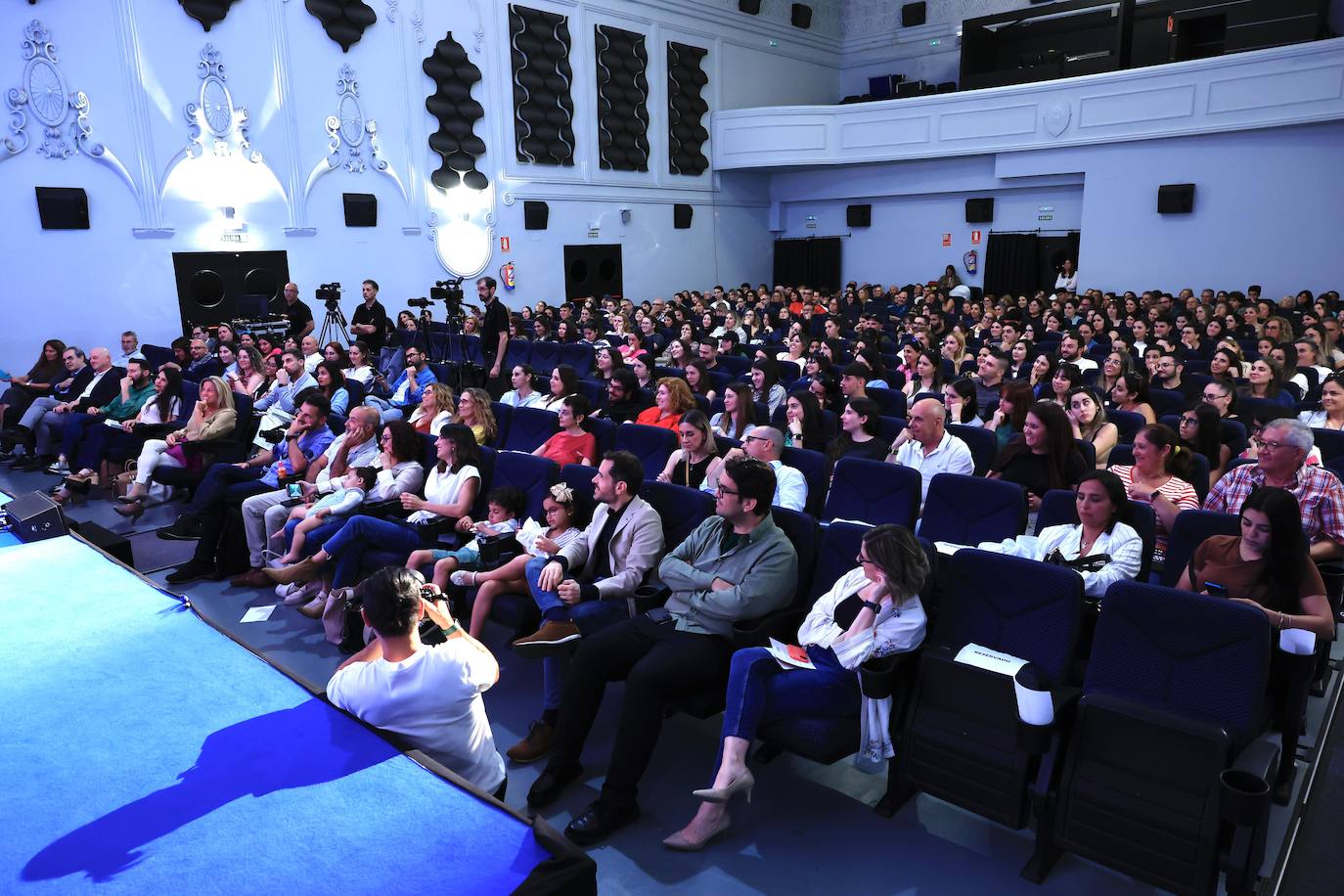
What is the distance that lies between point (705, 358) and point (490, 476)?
3.46 m

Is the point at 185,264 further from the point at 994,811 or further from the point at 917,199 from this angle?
the point at 917,199

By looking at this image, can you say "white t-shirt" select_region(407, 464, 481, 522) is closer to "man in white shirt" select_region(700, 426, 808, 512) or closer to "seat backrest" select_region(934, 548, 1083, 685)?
"man in white shirt" select_region(700, 426, 808, 512)

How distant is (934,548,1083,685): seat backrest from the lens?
2.81 meters

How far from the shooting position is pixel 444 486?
4609 mm

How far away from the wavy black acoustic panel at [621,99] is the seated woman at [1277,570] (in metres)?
14.2

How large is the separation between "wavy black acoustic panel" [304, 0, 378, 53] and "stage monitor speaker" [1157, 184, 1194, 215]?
11965 mm

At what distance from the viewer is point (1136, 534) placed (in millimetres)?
3301

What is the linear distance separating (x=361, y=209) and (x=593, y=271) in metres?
4.46

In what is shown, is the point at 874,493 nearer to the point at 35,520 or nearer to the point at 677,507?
the point at 677,507

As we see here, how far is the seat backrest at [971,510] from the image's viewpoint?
383cm

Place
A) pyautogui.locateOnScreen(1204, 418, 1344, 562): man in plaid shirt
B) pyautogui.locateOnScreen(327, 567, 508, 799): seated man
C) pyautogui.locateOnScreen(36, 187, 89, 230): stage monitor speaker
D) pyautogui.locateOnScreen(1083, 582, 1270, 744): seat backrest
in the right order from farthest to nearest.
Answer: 1. pyautogui.locateOnScreen(36, 187, 89, 230): stage monitor speaker
2. pyautogui.locateOnScreen(1204, 418, 1344, 562): man in plaid shirt
3. pyautogui.locateOnScreen(1083, 582, 1270, 744): seat backrest
4. pyautogui.locateOnScreen(327, 567, 508, 799): seated man

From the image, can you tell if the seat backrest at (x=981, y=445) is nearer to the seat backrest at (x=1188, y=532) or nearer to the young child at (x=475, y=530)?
the seat backrest at (x=1188, y=532)

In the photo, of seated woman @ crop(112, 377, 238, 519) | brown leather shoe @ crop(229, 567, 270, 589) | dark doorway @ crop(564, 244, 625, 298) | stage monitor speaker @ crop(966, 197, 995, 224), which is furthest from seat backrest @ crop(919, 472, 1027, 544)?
stage monitor speaker @ crop(966, 197, 995, 224)

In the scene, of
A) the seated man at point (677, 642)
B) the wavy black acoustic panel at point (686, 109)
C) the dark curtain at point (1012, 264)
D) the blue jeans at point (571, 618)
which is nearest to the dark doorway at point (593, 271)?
the wavy black acoustic panel at point (686, 109)
